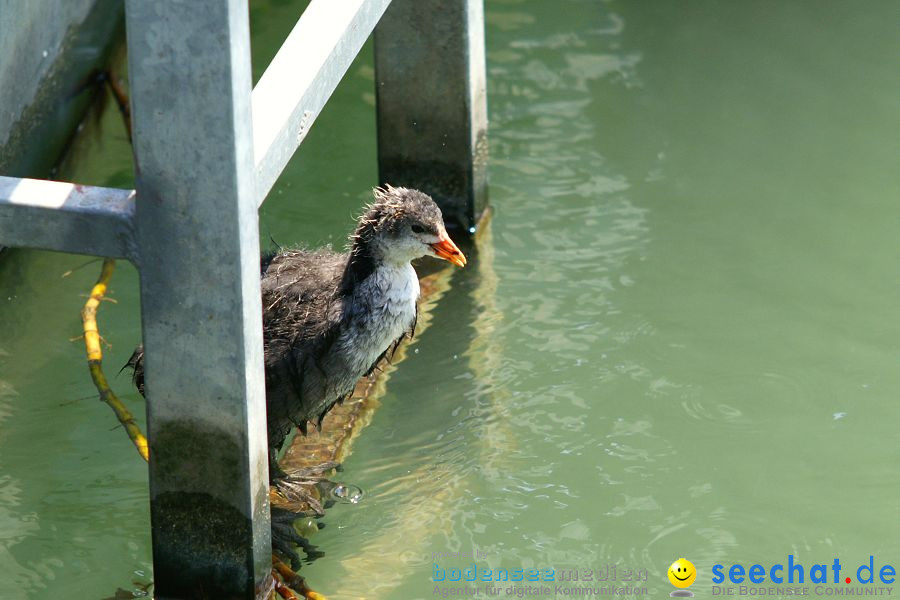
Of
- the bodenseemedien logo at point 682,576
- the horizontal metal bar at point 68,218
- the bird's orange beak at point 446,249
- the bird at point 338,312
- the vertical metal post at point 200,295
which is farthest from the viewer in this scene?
the bird's orange beak at point 446,249

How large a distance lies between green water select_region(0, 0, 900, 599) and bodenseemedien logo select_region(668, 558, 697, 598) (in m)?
0.04

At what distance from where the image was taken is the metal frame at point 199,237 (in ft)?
10.2

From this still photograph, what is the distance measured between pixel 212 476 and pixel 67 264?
2.25 meters

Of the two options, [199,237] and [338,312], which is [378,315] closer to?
[338,312]

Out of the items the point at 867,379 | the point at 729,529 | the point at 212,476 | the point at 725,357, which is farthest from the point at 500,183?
the point at 212,476

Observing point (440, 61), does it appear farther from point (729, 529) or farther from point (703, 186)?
point (729, 529)

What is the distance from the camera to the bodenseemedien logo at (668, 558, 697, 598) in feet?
12.9

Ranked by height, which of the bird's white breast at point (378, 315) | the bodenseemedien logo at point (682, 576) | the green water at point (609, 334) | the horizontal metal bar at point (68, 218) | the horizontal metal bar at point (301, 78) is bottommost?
the bodenseemedien logo at point (682, 576)

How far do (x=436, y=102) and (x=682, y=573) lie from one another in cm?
243

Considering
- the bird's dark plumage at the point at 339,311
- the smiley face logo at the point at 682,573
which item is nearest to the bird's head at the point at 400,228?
the bird's dark plumage at the point at 339,311

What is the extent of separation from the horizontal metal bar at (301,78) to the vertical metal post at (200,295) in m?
0.24

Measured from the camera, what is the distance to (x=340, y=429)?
4617mm

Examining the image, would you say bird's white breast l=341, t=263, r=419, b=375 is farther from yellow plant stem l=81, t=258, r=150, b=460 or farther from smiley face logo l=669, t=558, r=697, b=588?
smiley face logo l=669, t=558, r=697, b=588

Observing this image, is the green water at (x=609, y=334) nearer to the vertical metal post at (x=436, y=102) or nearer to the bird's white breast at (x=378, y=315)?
the vertical metal post at (x=436, y=102)
